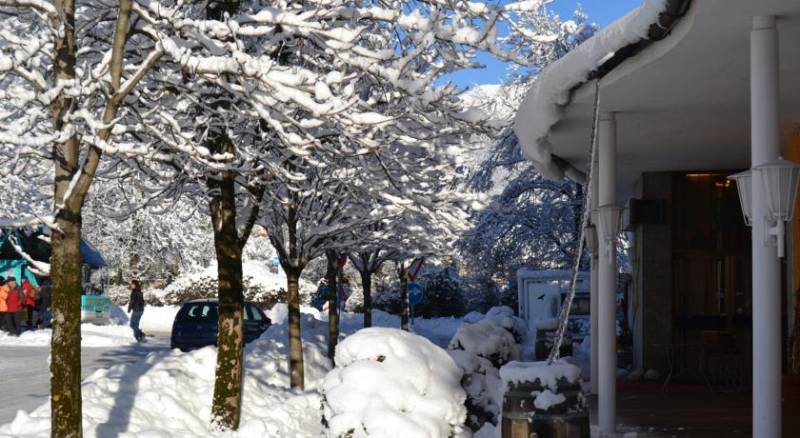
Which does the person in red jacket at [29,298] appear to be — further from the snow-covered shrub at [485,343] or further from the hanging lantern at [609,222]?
the hanging lantern at [609,222]

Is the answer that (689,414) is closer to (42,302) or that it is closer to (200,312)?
(200,312)

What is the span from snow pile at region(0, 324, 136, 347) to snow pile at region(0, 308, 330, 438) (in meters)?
14.9

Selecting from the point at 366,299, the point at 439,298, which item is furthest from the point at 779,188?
the point at 439,298

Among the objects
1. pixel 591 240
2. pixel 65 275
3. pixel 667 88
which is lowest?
pixel 65 275

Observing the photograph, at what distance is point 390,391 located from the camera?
9.67 m

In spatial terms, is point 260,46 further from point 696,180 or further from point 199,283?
point 199,283

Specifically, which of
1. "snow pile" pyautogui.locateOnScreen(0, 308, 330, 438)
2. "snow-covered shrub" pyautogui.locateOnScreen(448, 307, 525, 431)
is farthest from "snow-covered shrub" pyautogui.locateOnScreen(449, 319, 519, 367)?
"snow pile" pyautogui.locateOnScreen(0, 308, 330, 438)

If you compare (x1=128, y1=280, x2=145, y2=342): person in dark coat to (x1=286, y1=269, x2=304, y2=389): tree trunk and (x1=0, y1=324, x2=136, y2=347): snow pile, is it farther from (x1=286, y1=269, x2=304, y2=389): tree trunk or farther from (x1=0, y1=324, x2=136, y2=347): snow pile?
(x1=286, y1=269, x2=304, y2=389): tree trunk

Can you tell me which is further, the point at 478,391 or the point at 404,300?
the point at 404,300

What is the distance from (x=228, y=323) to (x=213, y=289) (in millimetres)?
38539

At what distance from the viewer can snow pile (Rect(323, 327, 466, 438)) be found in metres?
9.47

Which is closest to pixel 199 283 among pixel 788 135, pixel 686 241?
pixel 686 241

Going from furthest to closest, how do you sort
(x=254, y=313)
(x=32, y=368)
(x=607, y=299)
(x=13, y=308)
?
(x=13, y=308), (x=254, y=313), (x=32, y=368), (x=607, y=299)

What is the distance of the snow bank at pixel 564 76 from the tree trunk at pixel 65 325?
4504 millimetres
